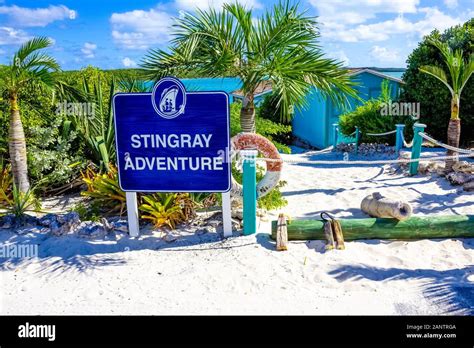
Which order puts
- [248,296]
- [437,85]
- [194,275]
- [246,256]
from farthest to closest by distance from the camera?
[437,85] < [246,256] < [194,275] < [248,296]

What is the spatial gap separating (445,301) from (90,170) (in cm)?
547

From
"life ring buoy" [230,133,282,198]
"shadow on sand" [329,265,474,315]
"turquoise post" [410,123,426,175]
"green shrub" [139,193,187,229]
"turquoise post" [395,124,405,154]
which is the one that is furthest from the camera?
"turquoise post" [395,124,405,154]

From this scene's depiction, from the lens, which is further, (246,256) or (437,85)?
(437,85)

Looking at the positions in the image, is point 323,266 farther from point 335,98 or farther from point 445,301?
point 335,98

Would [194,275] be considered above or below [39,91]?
below

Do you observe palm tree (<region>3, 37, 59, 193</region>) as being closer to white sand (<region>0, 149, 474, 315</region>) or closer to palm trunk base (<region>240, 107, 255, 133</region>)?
white sand (<region>0, 149, 474, 315</region>)

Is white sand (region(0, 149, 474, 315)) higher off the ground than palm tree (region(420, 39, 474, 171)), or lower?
lower

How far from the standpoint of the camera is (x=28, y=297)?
161 inches

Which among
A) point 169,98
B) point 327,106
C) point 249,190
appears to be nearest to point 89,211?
point 169,98

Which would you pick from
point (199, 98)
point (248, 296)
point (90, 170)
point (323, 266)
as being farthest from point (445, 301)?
point (90, 170)

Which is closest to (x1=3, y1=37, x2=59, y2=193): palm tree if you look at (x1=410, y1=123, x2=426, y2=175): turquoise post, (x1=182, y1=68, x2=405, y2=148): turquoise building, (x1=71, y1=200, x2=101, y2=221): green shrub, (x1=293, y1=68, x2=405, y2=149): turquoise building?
(x1=71, y1=200, x2=101, y2=221): green shrub

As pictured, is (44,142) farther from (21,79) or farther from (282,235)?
(282,235)

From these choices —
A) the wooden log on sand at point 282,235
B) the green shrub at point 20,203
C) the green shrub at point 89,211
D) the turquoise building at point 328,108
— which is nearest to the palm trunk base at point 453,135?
the wooden log on sand at point 282,235

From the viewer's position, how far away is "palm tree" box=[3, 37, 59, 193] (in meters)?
5.83
